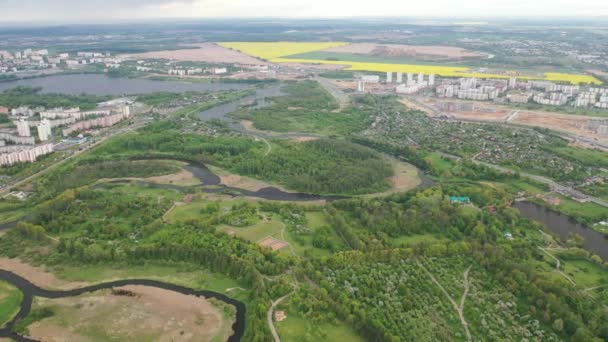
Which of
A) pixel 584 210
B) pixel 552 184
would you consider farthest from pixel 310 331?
pixel 552 184

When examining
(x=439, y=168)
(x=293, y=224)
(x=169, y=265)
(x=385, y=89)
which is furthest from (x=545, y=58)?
(x=169, y=265)

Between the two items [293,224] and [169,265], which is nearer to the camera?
[169,265]

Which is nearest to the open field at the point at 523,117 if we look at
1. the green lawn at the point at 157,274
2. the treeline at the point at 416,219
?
the treeline at the point at 416,219

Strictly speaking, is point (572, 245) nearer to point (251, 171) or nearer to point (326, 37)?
point (251, 171)

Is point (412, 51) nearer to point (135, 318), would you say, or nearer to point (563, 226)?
point (563, 226)

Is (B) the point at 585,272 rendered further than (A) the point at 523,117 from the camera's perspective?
No

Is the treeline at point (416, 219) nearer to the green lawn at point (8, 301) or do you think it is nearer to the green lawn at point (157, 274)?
the green lawn at point (157, 274)
